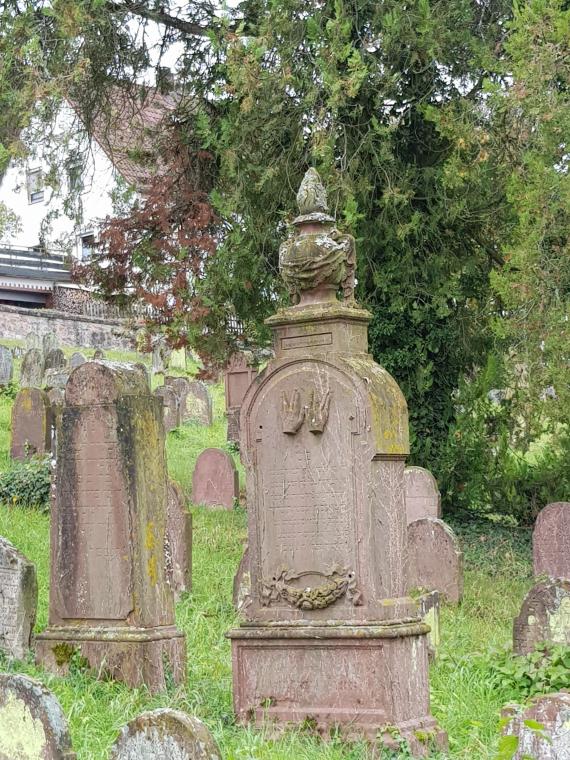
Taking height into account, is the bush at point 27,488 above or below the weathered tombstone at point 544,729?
above

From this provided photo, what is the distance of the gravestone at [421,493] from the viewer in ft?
51.4

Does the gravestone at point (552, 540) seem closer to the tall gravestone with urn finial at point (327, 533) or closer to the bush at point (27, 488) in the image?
the tall gravestone with urn finial at point (327, 533)

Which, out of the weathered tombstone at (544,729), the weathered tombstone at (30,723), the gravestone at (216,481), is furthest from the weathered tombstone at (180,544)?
the weathered tombstone at (544,729)

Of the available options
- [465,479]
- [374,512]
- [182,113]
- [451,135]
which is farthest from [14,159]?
[374,512]

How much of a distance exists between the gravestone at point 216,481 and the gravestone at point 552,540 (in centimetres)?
532

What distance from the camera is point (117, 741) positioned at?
5.26 metres

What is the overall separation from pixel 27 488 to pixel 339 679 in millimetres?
9813

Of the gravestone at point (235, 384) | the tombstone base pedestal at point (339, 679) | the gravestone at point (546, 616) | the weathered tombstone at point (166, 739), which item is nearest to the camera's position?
the weathered tombstone at point (166, 739)

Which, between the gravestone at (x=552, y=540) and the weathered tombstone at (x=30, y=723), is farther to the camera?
the gravestone at (x=552, y=540)

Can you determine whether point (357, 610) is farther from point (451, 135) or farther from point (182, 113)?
point (182, 113)

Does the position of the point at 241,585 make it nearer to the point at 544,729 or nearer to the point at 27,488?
the point at 27,488

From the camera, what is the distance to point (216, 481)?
59.6 ft

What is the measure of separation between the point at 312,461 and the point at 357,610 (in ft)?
3.18

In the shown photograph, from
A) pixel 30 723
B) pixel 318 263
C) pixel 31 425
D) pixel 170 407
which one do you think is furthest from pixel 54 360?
pixel 30 723
